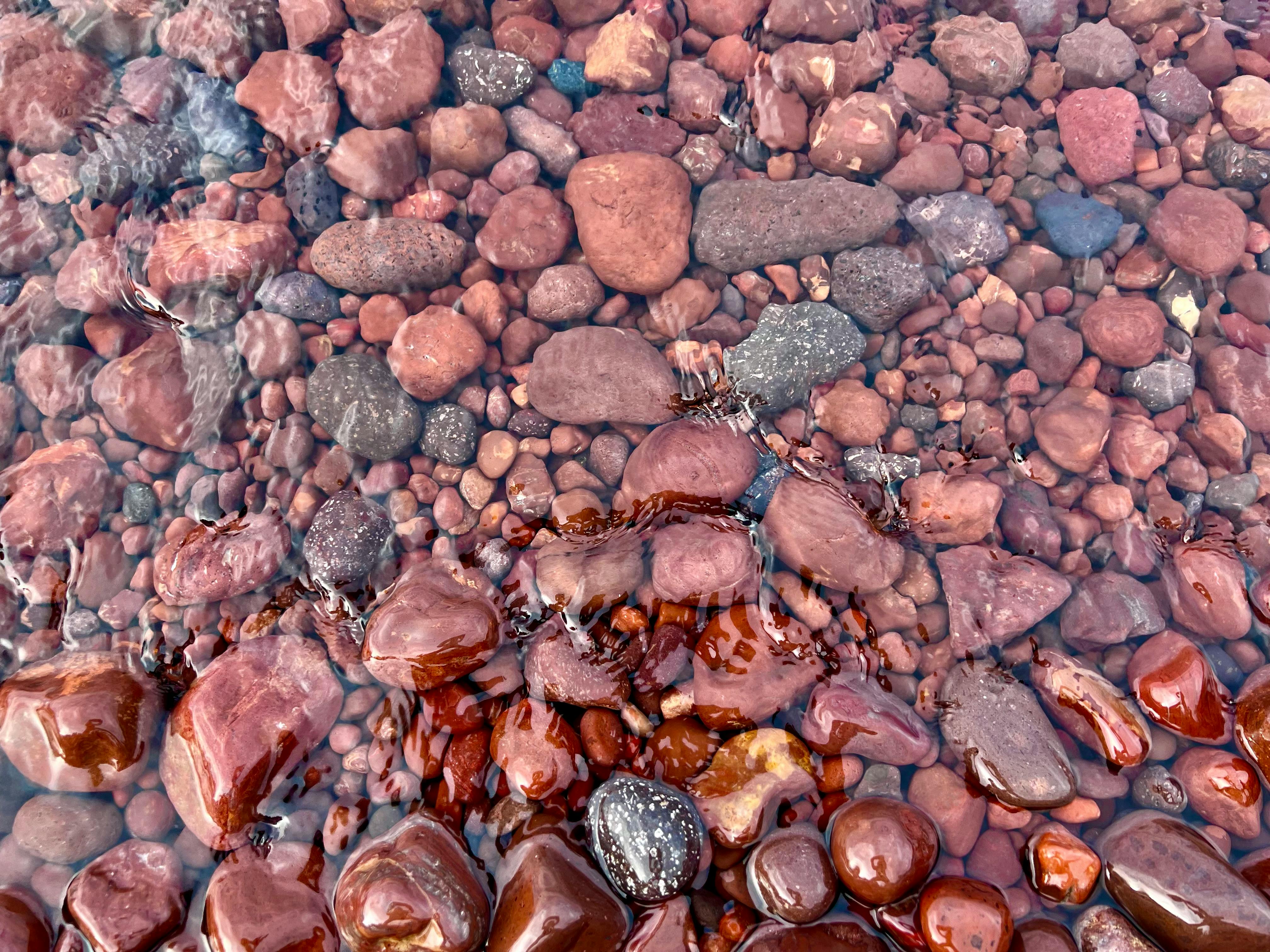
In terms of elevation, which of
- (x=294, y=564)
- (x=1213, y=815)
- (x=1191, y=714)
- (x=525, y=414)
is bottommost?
(x=1213, y=815)

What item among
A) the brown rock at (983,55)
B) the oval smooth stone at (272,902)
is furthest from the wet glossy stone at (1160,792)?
the brown rock at (983,55)

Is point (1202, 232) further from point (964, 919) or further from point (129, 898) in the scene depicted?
point (129, 898)

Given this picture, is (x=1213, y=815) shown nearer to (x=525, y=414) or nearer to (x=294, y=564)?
(x=525, y=414)

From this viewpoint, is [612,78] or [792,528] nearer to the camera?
[792,528]

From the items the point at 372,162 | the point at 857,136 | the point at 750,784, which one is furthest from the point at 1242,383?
the point at 372,162

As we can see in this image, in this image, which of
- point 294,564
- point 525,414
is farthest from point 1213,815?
point 294,564

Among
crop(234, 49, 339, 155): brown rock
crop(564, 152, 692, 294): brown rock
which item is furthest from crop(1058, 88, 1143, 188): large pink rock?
crop(234, 49, 339, 155): brown rock
